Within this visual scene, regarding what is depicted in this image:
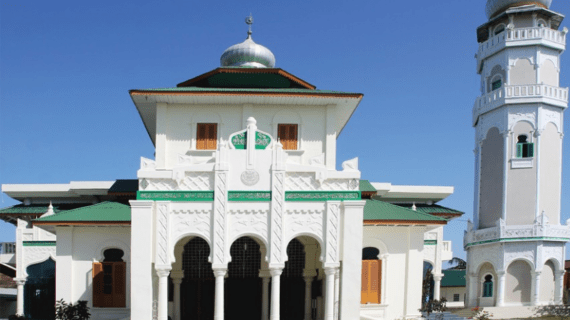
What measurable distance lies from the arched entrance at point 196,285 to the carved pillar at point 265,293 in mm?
1990

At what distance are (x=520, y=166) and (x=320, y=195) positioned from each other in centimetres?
1541

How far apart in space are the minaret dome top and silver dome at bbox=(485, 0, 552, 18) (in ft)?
47.0

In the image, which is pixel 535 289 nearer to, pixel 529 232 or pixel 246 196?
pixel 529 232

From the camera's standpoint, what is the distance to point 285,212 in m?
18.3

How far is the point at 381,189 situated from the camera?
30.2 m

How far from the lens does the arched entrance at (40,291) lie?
25344 mm

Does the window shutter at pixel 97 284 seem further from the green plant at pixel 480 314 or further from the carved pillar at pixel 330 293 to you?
Result: the green plant at pixel 480 314

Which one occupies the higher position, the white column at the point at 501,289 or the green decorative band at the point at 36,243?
the green decorative band at the point at 36,243

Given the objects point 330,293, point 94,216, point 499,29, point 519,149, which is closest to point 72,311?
point 94,216

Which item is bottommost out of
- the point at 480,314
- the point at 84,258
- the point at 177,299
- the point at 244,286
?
the point at 480,314

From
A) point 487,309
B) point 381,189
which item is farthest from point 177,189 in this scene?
point 487,309

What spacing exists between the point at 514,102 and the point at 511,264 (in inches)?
332

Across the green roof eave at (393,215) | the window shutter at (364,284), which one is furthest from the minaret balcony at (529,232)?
the window shutter at (364,284)

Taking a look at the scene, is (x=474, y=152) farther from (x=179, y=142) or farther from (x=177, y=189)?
(x=177, y=189)
